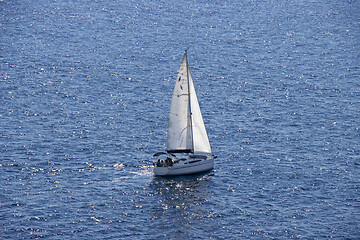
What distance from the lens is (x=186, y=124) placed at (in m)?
96.5

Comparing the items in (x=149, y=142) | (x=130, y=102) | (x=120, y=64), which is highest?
(x=120, y=64)

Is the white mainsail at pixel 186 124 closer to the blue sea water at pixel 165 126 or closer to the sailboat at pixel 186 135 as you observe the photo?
the sailboat at pixel 186 135

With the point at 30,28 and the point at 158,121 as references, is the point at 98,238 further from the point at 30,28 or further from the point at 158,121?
the point at 30,28

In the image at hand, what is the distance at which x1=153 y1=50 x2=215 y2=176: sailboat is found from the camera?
9388cm

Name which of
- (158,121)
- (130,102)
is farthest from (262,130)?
(130,102)

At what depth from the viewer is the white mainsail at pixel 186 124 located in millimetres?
95250

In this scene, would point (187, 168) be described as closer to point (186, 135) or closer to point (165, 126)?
point (186, 135)

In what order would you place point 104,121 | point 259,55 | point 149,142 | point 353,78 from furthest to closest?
point 259,55, point 353,78, point 104,121, point 149,142

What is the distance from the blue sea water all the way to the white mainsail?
5.49 metres

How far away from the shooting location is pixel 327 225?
78.8 meters

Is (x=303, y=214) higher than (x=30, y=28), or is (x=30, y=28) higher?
(x=30, y=28)

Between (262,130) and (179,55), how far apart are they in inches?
2116

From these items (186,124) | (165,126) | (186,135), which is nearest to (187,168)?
(186,135)

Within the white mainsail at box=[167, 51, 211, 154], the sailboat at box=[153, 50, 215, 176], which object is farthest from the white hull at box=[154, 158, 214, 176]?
the white mainsail at box=[167, 51, 211, 154]
